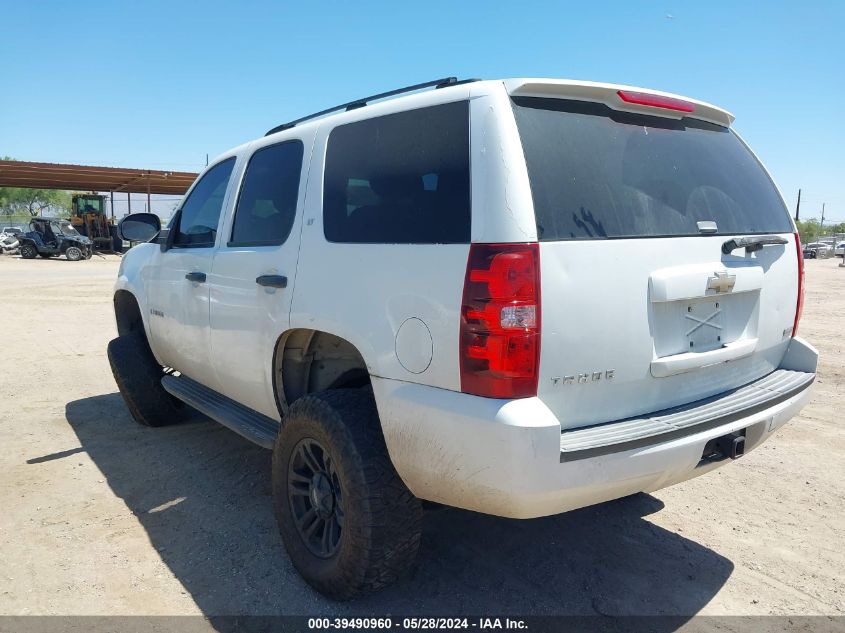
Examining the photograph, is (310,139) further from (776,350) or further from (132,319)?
(132,319)

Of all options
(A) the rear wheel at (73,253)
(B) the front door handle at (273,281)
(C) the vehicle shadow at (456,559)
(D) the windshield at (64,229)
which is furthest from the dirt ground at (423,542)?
(D) the windshield at (64,229)

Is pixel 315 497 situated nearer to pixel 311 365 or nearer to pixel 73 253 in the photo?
pixel 311 365

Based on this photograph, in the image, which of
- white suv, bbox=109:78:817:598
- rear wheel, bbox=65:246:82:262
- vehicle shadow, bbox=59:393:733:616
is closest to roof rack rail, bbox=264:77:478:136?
white suv, bbox=109:78:817:598

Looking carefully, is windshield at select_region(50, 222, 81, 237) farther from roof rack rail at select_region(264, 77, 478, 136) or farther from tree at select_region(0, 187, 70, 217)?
tree at select_region(0, 187, 70, 217)

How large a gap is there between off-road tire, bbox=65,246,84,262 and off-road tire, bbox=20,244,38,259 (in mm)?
1500

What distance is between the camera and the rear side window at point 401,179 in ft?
7.64

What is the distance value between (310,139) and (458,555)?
2217 millimetres

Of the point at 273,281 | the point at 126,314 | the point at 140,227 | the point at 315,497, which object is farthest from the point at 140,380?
the point at 315,497

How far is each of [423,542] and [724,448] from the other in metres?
1.54

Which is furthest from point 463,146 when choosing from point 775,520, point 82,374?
point 82,374

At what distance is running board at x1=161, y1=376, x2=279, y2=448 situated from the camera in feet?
10.9

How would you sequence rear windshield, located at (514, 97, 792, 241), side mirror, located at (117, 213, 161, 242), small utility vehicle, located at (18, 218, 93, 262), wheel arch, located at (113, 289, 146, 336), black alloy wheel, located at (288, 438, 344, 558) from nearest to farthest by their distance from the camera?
rear windshield, located at (514, 97, 792, 241)
black alloy wheel, located at (288, 438, 344, 558)
side mirror, located at (117, 213, 161, 242)
wheel arch, located at (113, 289, 146, 336)
small utility vehicle, located at (18, 218, 93, 262)

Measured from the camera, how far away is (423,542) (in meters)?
3.25

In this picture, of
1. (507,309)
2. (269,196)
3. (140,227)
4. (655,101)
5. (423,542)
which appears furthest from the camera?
(140,227)
